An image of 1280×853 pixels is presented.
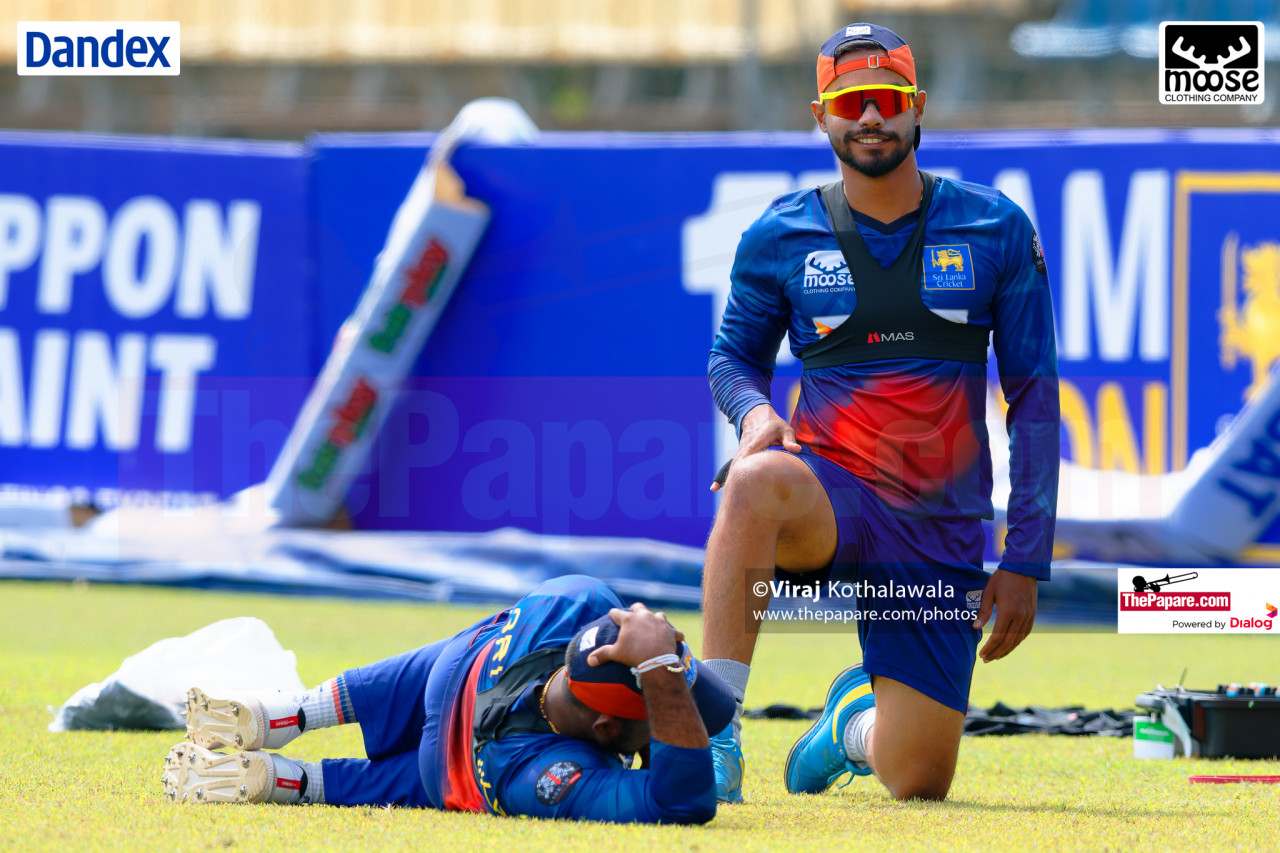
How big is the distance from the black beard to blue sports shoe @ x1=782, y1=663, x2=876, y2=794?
1265 mm

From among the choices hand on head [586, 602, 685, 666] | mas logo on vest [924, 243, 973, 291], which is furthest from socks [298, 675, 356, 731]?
mas logo on vest [924, 243, 973, 291]

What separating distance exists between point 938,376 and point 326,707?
5.42 ft

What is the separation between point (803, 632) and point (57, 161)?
218 inches

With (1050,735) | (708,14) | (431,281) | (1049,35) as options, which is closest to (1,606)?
(431,281)

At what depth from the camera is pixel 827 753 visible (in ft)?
12.4

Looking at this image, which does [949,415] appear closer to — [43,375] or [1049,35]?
[43,375]

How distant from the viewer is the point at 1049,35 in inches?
685

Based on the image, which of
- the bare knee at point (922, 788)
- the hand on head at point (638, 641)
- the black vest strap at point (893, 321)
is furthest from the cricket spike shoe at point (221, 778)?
the black vest strap at point (893, 321)

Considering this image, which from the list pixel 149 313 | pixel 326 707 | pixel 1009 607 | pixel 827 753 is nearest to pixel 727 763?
pixel 827 753

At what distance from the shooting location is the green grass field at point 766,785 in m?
2.92

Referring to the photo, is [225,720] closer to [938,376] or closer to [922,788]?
[922,788]

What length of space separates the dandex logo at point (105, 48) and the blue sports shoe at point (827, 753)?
4989 mm

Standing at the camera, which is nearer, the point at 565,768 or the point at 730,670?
the point at 565,768

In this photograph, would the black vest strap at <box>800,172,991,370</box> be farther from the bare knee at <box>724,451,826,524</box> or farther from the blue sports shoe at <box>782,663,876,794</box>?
the blue sports shoe at <box>782,663,876,794</box>
